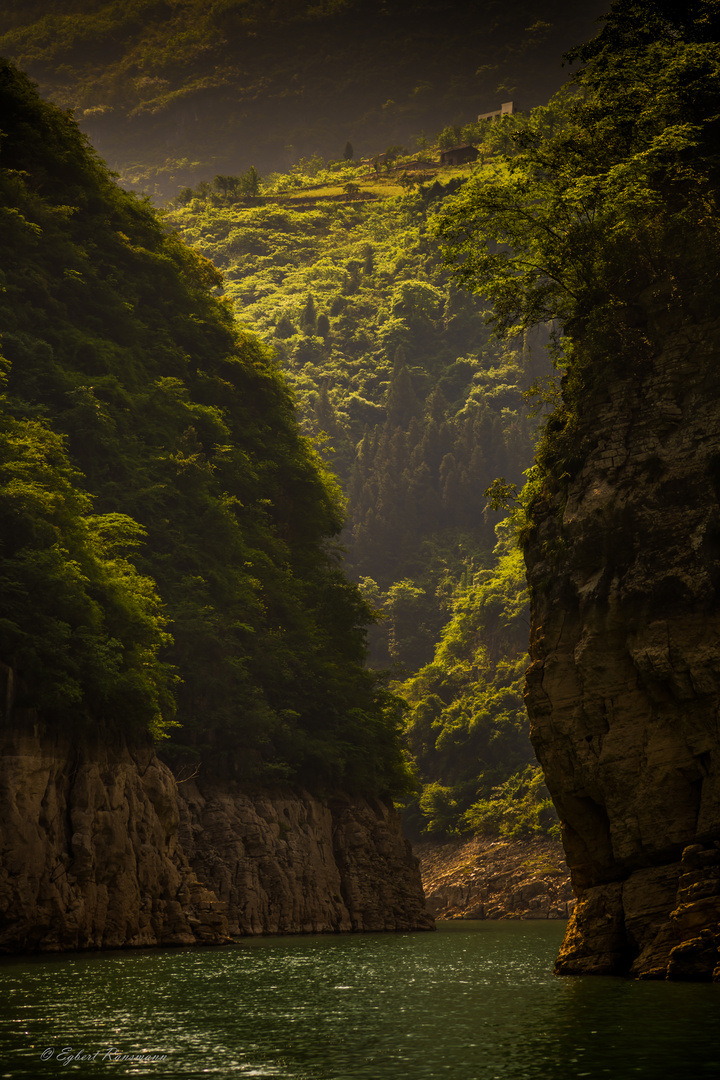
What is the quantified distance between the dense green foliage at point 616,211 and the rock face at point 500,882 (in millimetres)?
60225

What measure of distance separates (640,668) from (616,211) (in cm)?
1367

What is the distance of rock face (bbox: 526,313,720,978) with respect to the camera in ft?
96.6

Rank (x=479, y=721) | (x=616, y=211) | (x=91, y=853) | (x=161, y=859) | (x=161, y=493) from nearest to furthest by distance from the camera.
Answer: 1. (x=616, y=211)
2. (x=91, y=853)
3. (x=161, y=859)
4. (x=161, y=493)
5. (x=479, y=721)

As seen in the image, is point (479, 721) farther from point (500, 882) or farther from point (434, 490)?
point (434, 490)

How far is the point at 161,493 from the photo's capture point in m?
62.0

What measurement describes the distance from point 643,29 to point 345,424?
132516 millimetres

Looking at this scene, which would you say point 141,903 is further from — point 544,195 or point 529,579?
point 544,195

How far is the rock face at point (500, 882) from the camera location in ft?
297

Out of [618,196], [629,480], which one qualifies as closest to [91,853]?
[629,480]

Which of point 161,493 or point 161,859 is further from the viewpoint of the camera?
point 161,493

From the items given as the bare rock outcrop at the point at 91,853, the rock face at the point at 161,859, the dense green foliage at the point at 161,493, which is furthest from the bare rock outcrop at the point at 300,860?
the bare rock outcrop at the point at 91,853

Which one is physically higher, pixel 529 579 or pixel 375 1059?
pixel 529 579

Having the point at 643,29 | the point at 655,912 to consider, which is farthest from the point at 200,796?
the point at 643,29

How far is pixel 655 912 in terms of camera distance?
29719 mm
